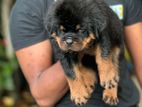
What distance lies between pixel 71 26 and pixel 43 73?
71 centimetres

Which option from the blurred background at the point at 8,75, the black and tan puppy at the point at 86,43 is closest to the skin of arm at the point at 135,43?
the black and tan puppy at the point at 86,43

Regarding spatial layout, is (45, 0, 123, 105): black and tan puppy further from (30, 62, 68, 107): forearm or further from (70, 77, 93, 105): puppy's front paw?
(30, 62, 68, 107): forearm

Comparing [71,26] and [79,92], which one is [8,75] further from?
[71,26]

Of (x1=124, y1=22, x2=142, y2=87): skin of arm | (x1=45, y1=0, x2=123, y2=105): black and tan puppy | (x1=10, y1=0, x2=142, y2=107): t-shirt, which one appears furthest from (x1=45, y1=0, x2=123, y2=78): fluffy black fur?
(x1=124, y1=22, x2=142, y2=87): skin of arm

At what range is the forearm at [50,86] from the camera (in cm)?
329

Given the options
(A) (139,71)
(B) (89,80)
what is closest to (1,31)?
(A) (139,71)

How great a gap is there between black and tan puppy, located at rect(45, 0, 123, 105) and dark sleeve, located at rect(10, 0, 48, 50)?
29cm

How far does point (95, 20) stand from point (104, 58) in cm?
27

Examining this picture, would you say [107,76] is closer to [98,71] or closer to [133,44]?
[98,71]

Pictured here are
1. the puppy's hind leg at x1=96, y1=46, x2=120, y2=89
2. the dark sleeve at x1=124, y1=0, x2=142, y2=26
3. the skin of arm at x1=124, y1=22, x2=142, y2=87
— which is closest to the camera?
the puppy's hind leg at x1=96, y1=46, x2=120, y2=89

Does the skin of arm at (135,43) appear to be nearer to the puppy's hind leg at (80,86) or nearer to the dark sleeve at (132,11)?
the dark sleeve at (132,11)

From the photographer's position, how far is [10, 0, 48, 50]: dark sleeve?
328 cm

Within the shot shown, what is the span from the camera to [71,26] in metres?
2.76

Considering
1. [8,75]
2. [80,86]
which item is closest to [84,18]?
[80,86]
